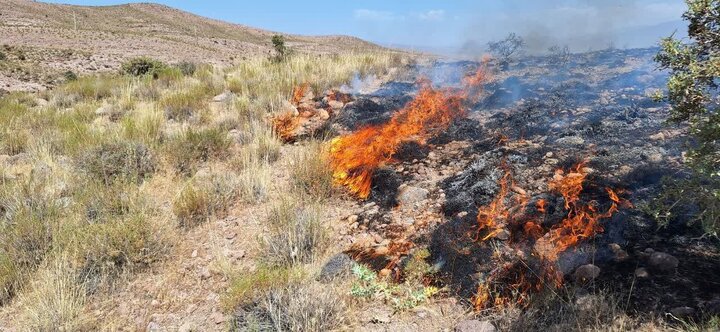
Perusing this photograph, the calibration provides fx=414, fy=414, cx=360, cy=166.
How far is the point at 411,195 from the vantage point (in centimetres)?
376

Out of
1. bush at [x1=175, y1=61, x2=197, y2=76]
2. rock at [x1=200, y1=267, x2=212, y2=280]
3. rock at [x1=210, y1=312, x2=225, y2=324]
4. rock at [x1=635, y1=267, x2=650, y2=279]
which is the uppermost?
bush at [x1=175, y1=61, x2=197, y2=76]

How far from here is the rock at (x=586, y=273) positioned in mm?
2379

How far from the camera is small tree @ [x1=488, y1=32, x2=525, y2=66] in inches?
398

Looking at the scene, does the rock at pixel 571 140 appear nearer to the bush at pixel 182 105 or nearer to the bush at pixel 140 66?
the bush at pixel 182 105

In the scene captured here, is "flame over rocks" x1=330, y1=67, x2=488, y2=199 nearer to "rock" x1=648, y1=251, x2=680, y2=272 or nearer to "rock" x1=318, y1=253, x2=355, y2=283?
"rock" x1=318, y1=253, x2=355, y2=283

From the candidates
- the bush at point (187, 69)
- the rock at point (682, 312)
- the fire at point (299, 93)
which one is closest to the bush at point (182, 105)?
the fire at point (299, 93)

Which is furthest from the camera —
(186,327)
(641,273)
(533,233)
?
(533,233)

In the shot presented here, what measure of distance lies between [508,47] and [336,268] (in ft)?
29.6

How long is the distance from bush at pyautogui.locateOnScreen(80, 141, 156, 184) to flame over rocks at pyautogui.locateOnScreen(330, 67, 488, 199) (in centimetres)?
210

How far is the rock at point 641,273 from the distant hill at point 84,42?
41.4 ft

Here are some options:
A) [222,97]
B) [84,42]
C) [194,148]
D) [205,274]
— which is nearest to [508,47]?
[222,97]

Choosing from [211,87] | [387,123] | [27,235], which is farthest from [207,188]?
[211,87]

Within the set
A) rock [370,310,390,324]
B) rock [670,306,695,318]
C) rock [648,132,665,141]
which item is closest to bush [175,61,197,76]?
rock [370,310,390,324]

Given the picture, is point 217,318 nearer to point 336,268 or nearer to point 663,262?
point 336,268
